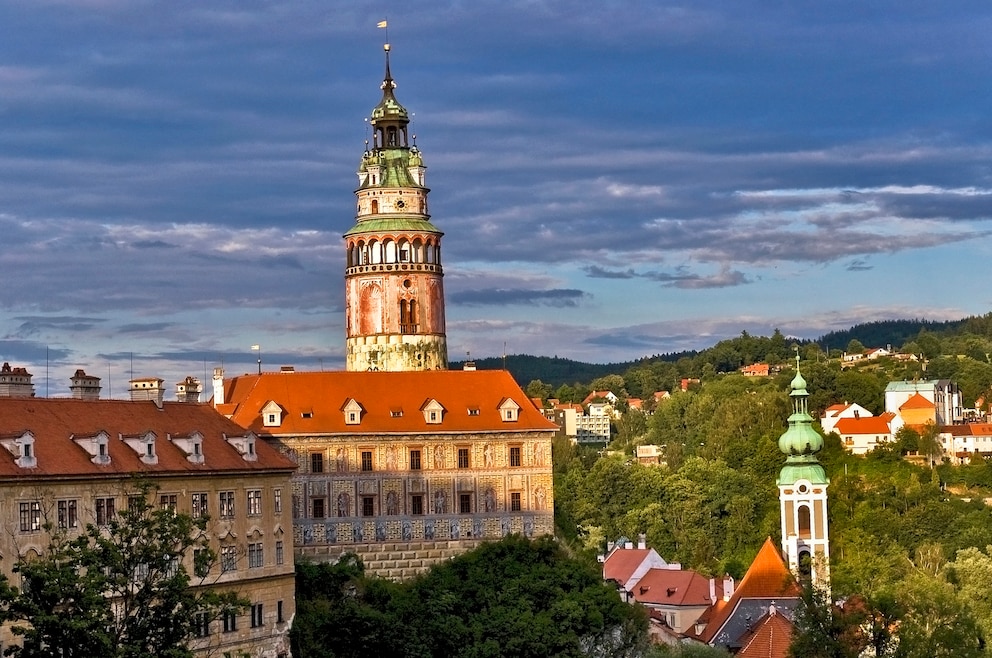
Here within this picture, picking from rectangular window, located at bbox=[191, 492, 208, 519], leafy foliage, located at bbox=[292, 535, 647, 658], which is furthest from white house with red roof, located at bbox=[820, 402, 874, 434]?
rectangular window, located at bbox=[191, 492, 208, 519]

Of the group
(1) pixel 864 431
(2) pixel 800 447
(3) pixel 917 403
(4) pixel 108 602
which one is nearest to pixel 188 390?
(4) pixel 108 602

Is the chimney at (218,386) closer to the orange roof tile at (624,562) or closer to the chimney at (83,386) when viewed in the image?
the chimney at (83,386)

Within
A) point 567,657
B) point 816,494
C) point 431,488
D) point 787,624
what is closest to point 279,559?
point 567,657

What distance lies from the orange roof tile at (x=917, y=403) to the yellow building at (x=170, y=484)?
118372mm

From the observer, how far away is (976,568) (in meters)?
95.8

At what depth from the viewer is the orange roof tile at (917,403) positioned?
186000 millimetres

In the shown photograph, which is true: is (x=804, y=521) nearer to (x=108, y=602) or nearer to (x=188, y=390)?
(x=188, y=390)

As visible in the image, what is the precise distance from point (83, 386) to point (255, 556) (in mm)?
8766

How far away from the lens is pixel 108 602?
51.9 meters

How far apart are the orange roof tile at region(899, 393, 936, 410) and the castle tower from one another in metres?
89.7

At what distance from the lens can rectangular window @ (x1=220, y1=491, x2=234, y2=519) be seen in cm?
7188

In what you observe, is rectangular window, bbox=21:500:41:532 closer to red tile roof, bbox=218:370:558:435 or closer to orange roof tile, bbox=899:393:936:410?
red tile roof, bbox=218:370:558:435

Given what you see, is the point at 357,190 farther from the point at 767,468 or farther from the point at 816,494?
the point at 767,468

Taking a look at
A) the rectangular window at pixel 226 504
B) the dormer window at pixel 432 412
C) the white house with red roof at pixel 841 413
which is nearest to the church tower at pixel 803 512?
the dormer window at pixel 432 412
